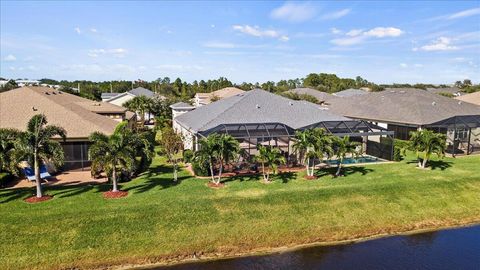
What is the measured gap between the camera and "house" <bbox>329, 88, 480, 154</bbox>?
3719 centimetres

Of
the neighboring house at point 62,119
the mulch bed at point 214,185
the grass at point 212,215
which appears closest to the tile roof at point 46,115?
the neighboring house at point 62,119

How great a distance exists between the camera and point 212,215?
19.9m

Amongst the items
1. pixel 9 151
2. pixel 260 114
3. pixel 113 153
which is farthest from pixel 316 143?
pixel 9 151

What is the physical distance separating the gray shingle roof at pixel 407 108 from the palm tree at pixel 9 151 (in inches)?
1446

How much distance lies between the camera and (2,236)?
55.2 feet

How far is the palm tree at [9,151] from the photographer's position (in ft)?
63.3

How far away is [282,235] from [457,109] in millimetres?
37264

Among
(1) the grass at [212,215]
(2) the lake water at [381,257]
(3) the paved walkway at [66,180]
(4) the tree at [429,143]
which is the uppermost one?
(4) the tree at [429,143]

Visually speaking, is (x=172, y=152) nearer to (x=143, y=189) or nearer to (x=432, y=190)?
(x=143, y=189)

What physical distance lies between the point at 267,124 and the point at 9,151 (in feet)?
64.8

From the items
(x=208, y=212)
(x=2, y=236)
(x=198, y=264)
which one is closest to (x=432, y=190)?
(x=208, y=212)

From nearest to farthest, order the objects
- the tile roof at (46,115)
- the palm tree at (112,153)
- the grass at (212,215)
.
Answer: the grass at (212,215) → the palm tree at (112,153) → the tile roof at (46,115)

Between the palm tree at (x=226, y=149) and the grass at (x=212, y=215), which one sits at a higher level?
the palm tree at (x=226, y=149)

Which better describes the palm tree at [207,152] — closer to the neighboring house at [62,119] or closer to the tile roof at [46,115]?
the neighboring house at [62,119]
